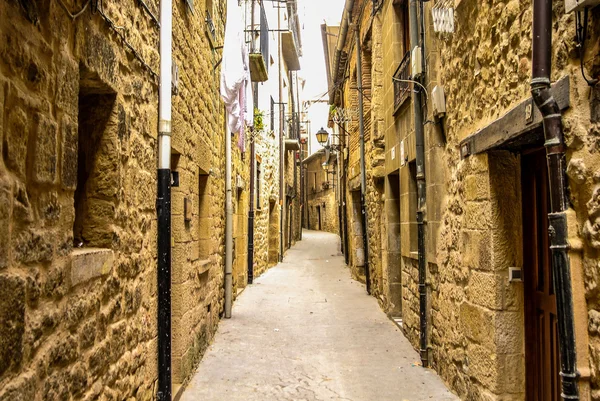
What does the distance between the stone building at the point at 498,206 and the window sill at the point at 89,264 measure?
2212 mm

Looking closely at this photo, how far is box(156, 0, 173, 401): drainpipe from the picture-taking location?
3656mm

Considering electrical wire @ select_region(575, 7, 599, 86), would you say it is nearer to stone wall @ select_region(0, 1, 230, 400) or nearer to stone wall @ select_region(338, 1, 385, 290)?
stone wall @ select_region(0, 1, 230, 400)

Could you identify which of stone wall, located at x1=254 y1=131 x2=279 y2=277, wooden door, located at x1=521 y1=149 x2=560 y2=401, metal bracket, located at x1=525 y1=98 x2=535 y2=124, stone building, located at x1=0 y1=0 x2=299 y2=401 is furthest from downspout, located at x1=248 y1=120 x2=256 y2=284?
metal bracket, located at x1=525 y1=98 x2=535 y2=124

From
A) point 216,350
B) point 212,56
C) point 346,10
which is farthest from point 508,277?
point 346,10

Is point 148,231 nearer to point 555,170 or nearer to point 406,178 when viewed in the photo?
point 555,170

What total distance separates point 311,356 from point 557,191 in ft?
12.5

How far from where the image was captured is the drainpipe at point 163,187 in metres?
3.66

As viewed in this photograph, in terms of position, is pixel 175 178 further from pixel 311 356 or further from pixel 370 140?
pixel 370 140

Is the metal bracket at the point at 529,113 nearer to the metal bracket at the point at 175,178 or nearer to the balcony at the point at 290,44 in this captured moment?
the metal bracket at the point at 175,178

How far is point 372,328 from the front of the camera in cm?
696

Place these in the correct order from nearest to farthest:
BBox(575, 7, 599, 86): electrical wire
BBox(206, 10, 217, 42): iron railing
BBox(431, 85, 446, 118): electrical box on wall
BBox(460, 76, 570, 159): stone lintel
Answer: BBox(575, 7, 599, 86): electrical wire → BBox(460, 76, 570, 159): stone lintel → BBox(431, 85, 446, 118): electrical box on wall → BBox(206, 10, 217, 42): iron railing

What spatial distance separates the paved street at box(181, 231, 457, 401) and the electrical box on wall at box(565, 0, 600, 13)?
3.29 m

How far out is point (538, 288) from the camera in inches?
137

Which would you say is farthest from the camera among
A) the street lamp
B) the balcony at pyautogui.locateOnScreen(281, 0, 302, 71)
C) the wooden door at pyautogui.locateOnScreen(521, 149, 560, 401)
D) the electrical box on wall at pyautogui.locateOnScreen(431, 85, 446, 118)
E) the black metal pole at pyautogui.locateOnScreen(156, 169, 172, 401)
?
the balcony at pyautogui.locateOnScreen(281, 0, 302, 71)
